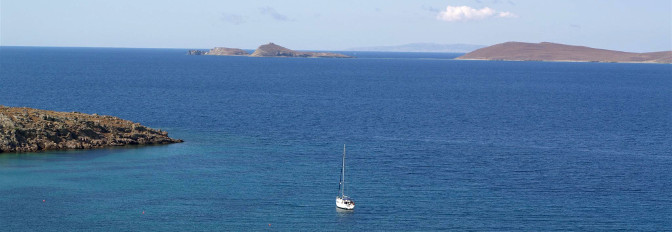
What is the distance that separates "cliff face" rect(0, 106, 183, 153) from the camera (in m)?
88.6

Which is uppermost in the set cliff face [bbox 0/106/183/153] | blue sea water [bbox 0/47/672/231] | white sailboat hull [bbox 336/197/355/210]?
cliff face [bbox 0/106/183/153]

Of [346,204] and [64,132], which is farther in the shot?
[64,132]

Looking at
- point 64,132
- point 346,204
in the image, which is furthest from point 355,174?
point 64,132

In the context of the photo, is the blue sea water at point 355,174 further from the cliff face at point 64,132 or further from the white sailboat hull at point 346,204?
the cliff face at point 64,132

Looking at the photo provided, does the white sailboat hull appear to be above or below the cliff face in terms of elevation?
below

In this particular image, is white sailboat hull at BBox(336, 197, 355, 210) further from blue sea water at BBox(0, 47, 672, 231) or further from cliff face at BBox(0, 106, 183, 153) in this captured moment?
cliff face at BBox(0, 106, 183, 153)

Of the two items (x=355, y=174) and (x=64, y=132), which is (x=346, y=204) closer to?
(x=355, y=174)

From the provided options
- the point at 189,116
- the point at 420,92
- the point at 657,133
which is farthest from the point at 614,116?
the point at 189,116

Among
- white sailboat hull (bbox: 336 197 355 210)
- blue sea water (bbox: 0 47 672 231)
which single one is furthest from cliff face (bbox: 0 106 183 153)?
white sailboat hull (bbox: 336 197 355 210)

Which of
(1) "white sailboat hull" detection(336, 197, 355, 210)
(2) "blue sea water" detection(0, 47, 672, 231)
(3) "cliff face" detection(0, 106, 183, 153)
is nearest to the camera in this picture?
(2) "blue sea water" detection(0, 47, 672, 231)

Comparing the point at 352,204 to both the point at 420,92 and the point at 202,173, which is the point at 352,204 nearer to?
the point at 202,173

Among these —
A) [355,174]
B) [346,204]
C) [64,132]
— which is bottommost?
[355,174]

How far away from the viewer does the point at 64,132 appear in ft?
303

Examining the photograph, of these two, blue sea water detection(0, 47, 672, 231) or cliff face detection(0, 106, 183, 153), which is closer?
blue sea water detection(0, 47, 672, 231)
